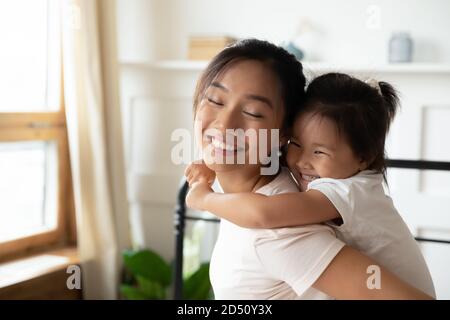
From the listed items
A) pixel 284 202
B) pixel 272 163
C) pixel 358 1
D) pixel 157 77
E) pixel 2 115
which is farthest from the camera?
pixel 157 77

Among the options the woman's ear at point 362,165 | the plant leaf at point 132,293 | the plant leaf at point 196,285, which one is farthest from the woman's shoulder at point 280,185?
the plant leaf at point 132,293

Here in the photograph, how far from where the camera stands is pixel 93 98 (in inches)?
104

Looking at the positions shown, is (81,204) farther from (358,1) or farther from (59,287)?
(358,1)

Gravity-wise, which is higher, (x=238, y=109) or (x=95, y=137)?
(x=238, y=109)

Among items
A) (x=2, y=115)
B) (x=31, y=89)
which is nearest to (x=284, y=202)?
(x=2, y=115)

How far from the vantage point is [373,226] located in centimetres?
Result: 89

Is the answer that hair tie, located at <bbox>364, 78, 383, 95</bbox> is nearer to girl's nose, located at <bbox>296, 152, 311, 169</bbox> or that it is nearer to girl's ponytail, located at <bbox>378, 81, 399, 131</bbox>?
girl's ponytail, located at <bbox>378, 81, 399, 131</bbox>

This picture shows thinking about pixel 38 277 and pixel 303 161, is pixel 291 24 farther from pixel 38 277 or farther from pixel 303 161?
pixel 303 161

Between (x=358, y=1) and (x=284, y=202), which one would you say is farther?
(x=358, y=1)

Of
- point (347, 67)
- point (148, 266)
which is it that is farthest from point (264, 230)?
point (148, 266)

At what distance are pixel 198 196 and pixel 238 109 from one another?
18cm

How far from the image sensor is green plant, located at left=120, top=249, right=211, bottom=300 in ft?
8.53

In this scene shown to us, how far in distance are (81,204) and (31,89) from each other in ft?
1.88

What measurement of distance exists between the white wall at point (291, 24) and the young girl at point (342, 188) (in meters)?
1.71
